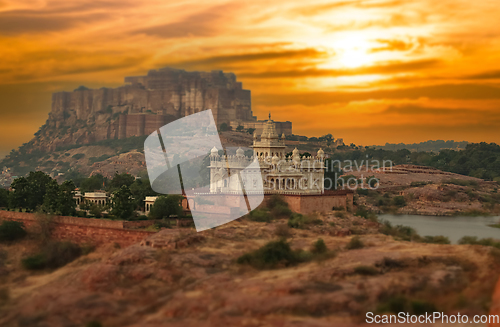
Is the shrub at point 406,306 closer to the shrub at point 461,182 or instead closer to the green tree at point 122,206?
the green tree at point 122,206

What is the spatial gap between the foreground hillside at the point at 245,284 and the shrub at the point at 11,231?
414 cm

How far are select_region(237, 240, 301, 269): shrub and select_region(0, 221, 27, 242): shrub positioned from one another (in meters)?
14.6

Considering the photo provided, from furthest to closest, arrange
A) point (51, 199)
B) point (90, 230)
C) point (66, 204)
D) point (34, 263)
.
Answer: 1. point (51, 199)
2. point (66, 204)
3. point (90, 230)
4. point (34, 263)

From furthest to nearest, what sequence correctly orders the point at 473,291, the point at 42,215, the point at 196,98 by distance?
the point at 196,98 → the point at 42,215 → the point at 473,291

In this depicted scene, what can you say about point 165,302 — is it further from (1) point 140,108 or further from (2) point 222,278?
(1) point 140,108

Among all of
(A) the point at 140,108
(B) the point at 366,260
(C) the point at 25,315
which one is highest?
(A) the point at 140,108

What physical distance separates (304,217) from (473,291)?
14.4 metres

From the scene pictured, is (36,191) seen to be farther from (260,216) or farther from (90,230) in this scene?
(260,216)

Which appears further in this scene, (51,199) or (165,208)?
(51,199)

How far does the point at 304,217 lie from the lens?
36.5m

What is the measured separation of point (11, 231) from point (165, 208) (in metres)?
8.46

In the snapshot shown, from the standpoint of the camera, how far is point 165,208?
35.0 meters

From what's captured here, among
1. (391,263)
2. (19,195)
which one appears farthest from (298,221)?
(19,195)

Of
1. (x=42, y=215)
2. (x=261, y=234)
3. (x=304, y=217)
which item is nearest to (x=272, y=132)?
(x=304, y=217)
